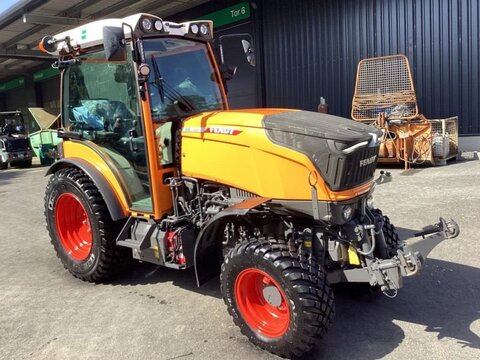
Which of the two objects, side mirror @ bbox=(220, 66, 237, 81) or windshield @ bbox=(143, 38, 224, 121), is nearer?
windshield @ bbox=(143, 38, 224, 121)

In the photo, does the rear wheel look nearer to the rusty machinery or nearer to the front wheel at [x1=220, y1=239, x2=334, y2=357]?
the front wheel at [x1=220, y1=239, x2=334, y2=357]

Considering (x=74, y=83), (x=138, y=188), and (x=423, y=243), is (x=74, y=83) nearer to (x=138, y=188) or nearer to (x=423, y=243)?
(x=138, y=188)

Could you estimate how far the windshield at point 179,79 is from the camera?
13.2ft

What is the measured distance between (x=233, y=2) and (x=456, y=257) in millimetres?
13074

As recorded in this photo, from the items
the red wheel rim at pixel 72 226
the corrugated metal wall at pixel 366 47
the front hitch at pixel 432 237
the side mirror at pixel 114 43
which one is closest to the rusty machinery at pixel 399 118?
the corrugated metal wall at pixel 366 47

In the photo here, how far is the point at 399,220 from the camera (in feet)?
20.6

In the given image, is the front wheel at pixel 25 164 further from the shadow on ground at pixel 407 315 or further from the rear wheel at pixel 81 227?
the shadow on ground at pixel 407 315

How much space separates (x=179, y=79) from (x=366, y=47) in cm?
972

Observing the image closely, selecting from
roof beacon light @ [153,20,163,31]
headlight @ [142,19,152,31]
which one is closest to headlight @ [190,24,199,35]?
roof beacon light @ [153,20,163,31]

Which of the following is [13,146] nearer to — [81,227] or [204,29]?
[81,227]

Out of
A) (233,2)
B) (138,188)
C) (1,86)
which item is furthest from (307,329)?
(1,86)

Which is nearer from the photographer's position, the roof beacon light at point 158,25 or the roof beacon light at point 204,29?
the roof beacon light at point 158,25

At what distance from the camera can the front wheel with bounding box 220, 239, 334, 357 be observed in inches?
118

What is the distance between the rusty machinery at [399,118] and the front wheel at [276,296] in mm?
7639
